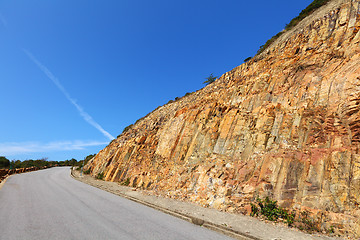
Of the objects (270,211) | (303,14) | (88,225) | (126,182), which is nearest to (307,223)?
(270,211)

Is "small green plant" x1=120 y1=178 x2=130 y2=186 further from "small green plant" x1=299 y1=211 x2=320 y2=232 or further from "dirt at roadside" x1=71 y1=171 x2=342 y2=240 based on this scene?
"small green plant" x1=299 y1=211 x2=320 y2=232

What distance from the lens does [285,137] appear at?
36.7 ft

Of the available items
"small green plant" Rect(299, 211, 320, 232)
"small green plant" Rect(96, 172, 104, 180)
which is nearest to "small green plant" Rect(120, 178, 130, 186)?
"small green plant" Rect(96, 172, 104, 180)

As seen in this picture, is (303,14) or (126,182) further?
(303,14)

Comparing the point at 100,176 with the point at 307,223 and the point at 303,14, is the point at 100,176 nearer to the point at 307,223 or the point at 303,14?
the point at 307,223

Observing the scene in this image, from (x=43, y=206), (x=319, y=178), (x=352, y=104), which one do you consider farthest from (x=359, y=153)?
(x=43, y=206)

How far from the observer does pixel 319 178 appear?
8.38 meters

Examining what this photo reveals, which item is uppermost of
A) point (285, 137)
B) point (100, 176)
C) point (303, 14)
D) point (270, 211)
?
point (303, 14)

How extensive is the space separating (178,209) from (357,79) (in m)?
12.3

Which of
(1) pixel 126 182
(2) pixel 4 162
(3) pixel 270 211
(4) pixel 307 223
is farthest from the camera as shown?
(2) pixel 4 162

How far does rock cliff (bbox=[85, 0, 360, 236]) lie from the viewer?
8242mm

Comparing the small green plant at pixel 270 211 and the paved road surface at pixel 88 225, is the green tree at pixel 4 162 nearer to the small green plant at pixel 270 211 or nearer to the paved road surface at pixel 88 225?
the paved road surface at pixel 88 225

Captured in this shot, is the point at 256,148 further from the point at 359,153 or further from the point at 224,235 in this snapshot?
the point at 224,235

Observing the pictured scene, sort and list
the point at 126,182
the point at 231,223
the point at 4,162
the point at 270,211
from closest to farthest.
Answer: the point at 231,223 → the point at 270,211 → the point at 126,182 → the point at 4,162
